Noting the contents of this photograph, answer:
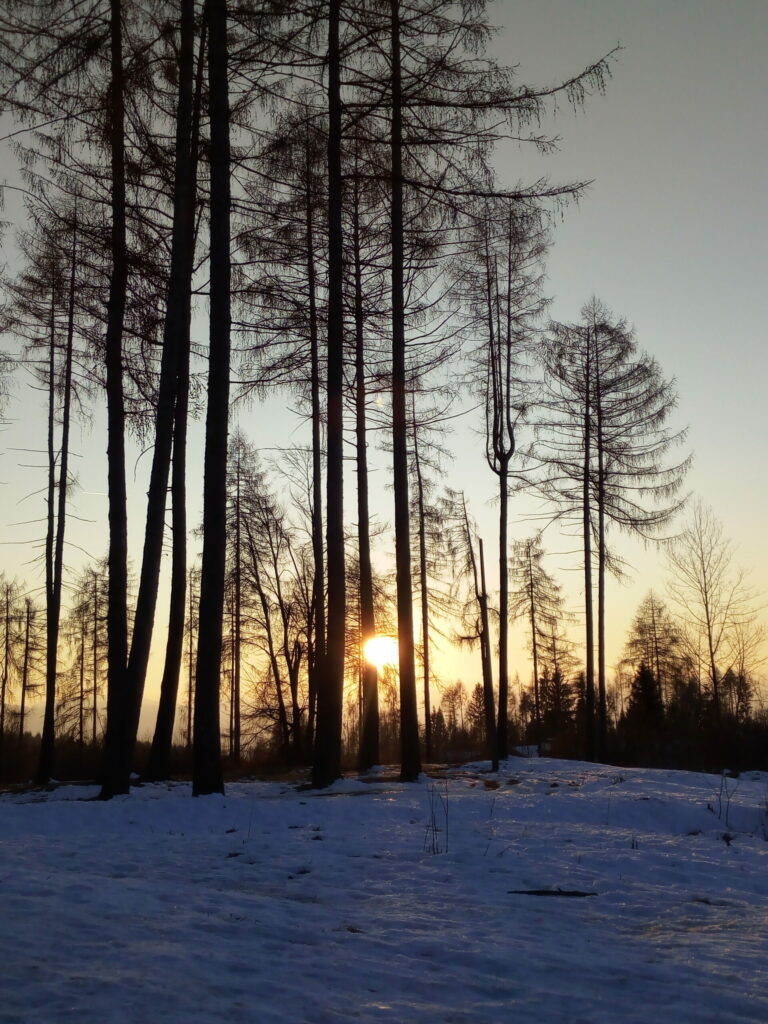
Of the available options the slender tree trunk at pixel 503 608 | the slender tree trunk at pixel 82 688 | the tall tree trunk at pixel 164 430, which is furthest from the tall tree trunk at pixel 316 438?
the slender tree trunk at pixel 82 688

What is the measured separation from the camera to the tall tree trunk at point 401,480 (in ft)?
44.8

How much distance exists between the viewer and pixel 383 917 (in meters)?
4.82

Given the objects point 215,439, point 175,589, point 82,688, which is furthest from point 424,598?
→ point 82,688

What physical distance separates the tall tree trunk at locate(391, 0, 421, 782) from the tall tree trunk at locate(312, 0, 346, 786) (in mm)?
965

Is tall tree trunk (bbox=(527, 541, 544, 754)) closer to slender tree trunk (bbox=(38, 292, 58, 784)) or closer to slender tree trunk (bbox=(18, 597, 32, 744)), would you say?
slender tree trunk (bbox=(38, 292, 58, 784))

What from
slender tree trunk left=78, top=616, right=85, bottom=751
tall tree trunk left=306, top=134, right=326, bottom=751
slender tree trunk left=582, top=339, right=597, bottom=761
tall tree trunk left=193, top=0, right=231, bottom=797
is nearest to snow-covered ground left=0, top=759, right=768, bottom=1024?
tall tree trunk left=193, top=0, right=231, bottom=797

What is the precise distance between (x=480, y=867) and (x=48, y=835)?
15.1 feet

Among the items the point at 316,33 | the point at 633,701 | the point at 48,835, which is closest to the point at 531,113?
the point at 316,33

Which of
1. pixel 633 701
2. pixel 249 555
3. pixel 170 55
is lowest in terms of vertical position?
pixel 633 701

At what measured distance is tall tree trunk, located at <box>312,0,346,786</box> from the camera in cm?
1328

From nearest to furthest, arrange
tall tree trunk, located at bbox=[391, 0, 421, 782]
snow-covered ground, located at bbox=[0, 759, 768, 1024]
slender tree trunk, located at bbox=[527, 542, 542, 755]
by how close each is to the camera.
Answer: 1. snow-covered ground, located at bbox=[0, 759, 768, 1024]
2. tall tree trunk, located at bbox=[391, 0, 421, 782]
3. slender tree trunk, located at bbox=[527, 542, 542, 755]

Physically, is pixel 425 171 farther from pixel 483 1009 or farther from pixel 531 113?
pixel 483 1009

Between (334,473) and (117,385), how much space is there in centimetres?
370

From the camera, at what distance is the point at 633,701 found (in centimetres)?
3988
